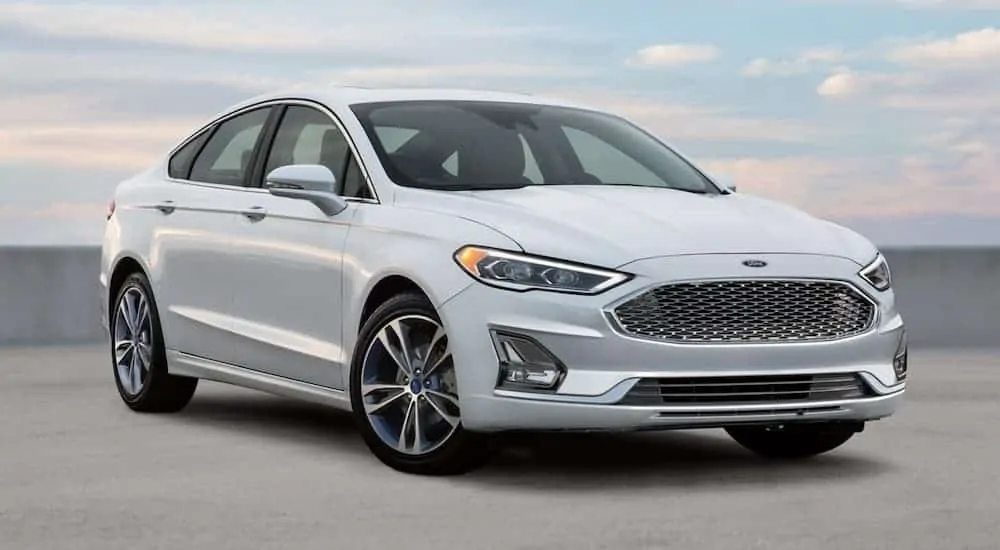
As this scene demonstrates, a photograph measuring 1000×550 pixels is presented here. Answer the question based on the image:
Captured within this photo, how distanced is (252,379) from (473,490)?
82.8 inches

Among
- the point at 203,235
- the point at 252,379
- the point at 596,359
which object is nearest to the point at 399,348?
the point at 596,359

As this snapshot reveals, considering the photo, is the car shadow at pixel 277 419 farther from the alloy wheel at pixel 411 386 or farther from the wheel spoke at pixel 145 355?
the alloy wheel at pixel 411 386

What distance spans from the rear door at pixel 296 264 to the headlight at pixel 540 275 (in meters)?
1.12

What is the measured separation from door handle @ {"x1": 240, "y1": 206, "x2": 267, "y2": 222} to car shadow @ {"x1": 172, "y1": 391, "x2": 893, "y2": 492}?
112cm

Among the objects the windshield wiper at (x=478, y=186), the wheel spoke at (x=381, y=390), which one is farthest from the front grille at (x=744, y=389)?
the windshield wiper at (x=478, y=186)

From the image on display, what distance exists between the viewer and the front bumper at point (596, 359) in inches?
292

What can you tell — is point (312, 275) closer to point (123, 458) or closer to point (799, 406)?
point (123, 458)

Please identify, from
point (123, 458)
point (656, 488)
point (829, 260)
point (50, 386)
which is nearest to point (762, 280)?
point (829, 260)

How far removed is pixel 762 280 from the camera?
7.70 m

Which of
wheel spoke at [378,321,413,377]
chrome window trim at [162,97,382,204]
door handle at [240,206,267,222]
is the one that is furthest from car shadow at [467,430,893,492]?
door handle at [240,206,267,222]

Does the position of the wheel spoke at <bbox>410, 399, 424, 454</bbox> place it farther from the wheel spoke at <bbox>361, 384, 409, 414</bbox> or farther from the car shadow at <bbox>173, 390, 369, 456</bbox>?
the car shadow at <bbox>173, 390, 369, 456</bbox>

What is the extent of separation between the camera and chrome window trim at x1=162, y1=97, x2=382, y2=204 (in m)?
8.55

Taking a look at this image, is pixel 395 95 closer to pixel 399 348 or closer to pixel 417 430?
pixel 399 348

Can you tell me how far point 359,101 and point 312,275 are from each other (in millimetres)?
984
